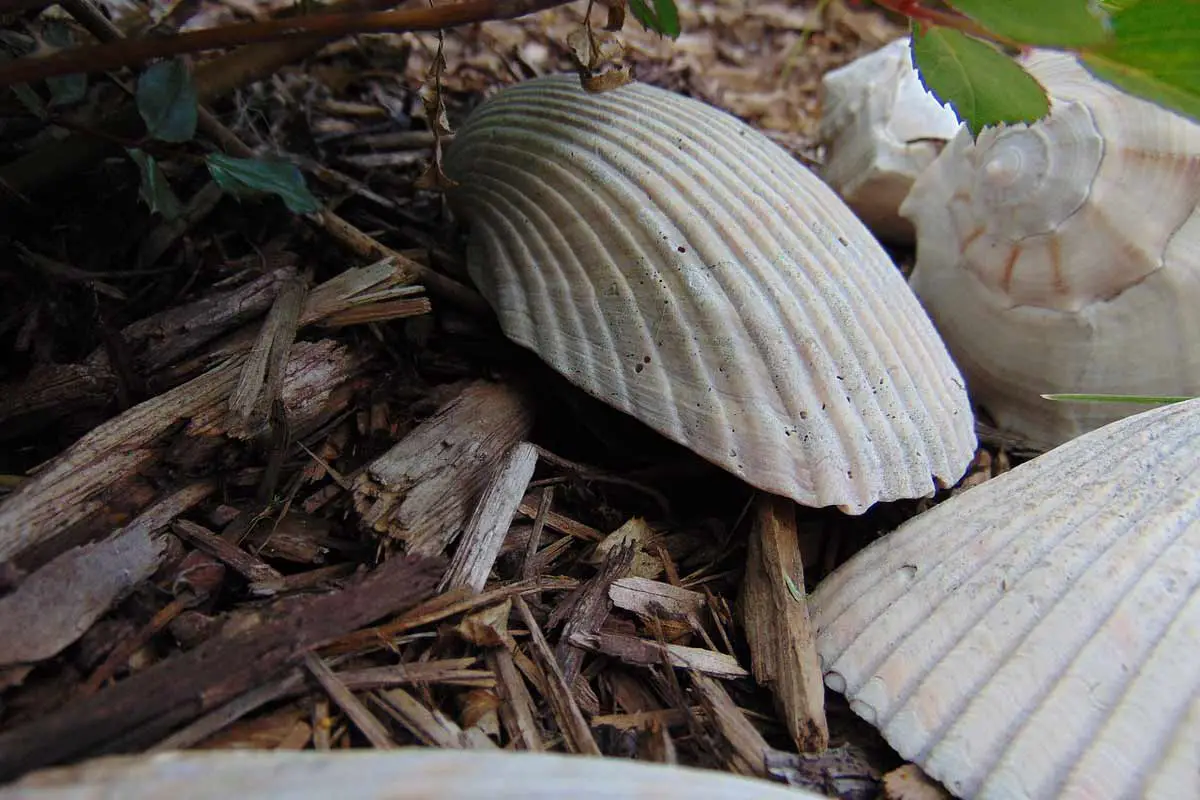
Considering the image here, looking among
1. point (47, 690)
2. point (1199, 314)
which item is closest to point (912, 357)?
point (1199, 314)

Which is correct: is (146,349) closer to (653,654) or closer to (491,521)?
(491,521)

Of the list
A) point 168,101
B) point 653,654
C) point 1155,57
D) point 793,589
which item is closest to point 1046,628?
point 793,589

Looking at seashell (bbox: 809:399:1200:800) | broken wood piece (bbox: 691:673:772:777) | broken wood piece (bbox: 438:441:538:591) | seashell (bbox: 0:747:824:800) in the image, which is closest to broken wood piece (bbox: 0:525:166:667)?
seashell (bbox: 0:747:824:800)

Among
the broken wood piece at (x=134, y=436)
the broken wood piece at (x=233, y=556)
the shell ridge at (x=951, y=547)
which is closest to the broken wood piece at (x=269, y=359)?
the broken wood piece at (x=134, y=436)

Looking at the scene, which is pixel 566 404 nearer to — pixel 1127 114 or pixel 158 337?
pixel 158 337

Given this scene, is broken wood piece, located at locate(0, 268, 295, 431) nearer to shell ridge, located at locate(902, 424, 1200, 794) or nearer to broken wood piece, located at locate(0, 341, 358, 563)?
broken wood piece, located at locate(0, 341, 358, 563)

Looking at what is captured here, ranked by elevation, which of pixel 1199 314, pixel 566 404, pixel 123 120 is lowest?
pixel 566 404

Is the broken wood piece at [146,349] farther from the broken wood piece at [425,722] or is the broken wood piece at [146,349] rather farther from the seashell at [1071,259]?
the seashell at [1071,259]
